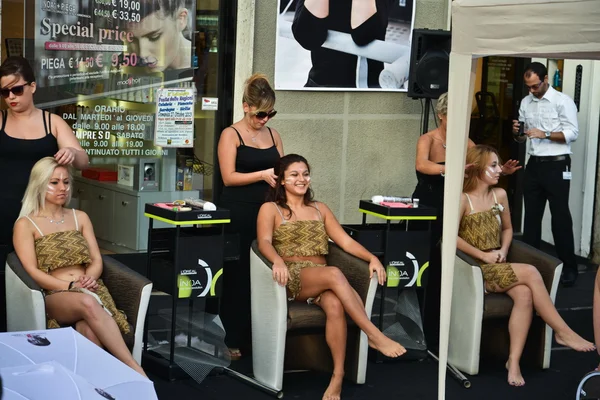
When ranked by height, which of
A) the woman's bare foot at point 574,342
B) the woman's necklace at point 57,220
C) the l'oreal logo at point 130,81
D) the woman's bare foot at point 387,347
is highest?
the l'oreal logo at point 130,81

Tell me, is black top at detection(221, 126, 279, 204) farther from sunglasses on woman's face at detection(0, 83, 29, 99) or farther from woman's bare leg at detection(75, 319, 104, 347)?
woman's bare leg at detection(75, 319, 104, 347)

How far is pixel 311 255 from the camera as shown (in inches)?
237

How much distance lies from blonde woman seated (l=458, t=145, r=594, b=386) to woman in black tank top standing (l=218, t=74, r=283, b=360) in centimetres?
126

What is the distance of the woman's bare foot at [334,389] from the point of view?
5668mm

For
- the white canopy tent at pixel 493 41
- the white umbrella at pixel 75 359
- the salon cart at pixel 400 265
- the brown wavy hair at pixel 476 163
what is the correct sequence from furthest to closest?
the brown wavy hair at pixel 476 163 → the salon cart at pixel 400 265 → the white canopy tent at pixel 493 41 → the white umbrella at pixel 75 359

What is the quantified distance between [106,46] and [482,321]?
331cm

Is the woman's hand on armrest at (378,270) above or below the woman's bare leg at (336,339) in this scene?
above

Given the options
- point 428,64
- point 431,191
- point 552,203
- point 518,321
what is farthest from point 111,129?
point 552,203

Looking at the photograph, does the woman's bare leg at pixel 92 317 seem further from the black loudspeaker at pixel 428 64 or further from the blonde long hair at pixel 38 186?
the black loudspeaker at pixel 428 64

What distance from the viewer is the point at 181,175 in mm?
7988

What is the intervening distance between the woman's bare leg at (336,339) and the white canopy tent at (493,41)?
35.4 inches

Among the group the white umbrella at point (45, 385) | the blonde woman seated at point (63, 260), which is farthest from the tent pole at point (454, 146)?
the white umbrella at point (45, 385)

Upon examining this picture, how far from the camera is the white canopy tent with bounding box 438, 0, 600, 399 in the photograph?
13.9 feet

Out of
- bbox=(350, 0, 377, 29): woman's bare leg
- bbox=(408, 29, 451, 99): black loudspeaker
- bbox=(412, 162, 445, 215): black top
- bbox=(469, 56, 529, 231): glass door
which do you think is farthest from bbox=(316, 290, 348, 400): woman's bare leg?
bbox=(469, 56, 529, 231): glass door
